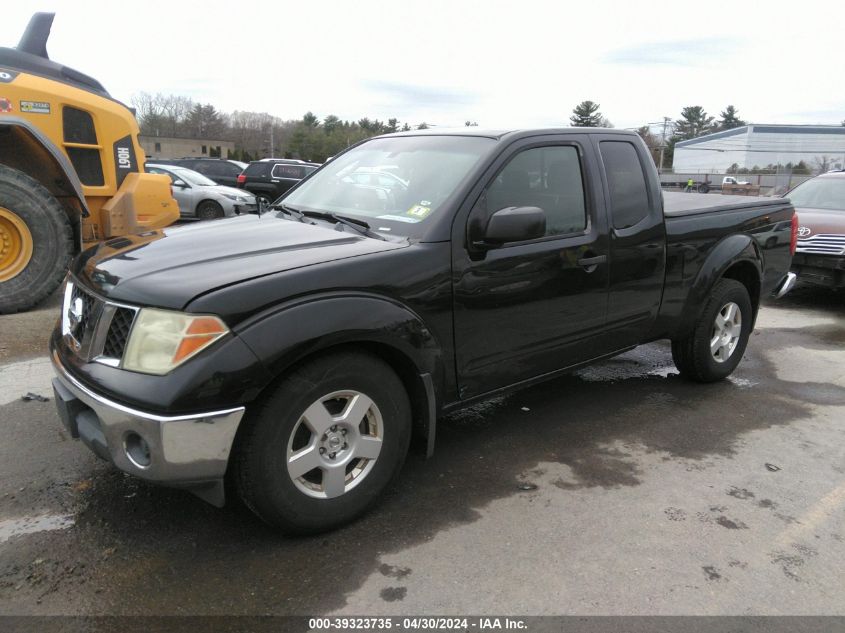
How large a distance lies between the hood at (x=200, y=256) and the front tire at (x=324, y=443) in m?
0.49

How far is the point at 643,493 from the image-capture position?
333 cm

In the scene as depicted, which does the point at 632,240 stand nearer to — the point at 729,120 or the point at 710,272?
the point at 710,272

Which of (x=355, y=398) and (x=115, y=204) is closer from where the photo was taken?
(x=355, y=398)

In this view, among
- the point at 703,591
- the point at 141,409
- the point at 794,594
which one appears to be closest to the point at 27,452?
the point at 141,409

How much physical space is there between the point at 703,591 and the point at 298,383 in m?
1.86

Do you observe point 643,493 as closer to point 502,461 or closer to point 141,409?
point 502,461

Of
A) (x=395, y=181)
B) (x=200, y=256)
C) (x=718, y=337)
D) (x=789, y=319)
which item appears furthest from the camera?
(x=789, y=319)

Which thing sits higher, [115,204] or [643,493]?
[115,204]

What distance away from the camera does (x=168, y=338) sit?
241 centimetres

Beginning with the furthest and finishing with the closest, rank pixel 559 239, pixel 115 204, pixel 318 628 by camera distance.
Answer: pixel 115 204, pixel 559 239, pixel 318 628

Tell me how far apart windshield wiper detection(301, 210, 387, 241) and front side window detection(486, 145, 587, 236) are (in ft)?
2.07

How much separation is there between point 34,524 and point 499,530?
2.14m

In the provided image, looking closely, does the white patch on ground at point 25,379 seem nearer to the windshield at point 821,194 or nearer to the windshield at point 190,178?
the windshield at point 821,194

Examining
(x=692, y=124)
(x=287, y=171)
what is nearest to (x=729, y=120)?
(x=692, y=124)
